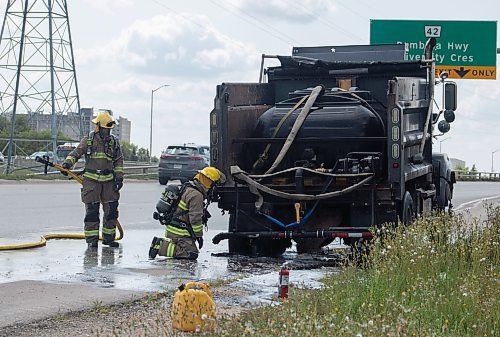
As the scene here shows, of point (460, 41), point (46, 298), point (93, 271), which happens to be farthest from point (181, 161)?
point (46, 298)

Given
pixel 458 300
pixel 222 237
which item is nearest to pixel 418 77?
pixel 222 237

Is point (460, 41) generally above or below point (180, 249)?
above

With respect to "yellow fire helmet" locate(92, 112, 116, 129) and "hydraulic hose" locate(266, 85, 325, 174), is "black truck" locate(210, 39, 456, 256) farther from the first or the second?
"yellow fire helmet" locate(92, 112, 116, 129)

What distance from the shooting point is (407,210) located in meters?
12.4

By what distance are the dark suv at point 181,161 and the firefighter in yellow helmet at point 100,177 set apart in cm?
2099

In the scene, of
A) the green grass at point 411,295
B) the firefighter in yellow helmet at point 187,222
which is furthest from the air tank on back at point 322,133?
the green grass at point 411,295

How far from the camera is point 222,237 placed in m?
12.5

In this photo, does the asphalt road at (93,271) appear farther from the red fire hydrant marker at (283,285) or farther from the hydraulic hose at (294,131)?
the hydraulic hose at (294,131)

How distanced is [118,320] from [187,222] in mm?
4567

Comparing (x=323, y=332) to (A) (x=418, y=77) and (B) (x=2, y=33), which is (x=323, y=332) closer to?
(A) (x=418, y=77)

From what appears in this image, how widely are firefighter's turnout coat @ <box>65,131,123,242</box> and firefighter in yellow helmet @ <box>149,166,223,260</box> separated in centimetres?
151

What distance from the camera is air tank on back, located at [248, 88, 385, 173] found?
40.4 ft

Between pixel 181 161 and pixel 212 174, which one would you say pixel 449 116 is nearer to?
pixel 212 174

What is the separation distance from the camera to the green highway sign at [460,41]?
31.7m
